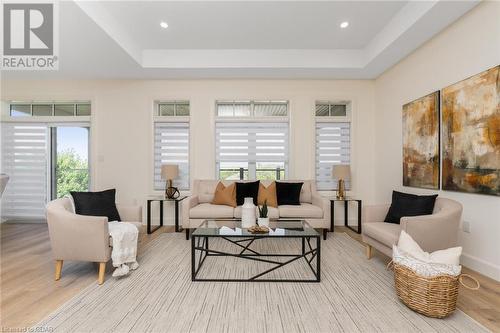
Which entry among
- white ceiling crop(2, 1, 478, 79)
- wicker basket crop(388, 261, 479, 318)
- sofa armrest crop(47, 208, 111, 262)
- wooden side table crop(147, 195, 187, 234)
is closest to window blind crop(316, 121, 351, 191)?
white ceiling crop(2, 1, 478, 79)

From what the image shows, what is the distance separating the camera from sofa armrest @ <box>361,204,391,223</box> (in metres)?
3.13

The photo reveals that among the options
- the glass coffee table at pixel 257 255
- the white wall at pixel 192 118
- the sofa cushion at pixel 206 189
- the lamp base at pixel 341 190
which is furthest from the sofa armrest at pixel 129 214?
the lamp base at pixel 341 190

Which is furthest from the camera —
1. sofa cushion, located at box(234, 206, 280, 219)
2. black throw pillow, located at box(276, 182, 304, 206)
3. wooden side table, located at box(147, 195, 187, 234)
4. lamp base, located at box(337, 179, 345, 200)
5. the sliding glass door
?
the sliding glass door

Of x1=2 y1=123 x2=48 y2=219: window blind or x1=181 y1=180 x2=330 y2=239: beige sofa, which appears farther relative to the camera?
x1=2 y1=123 x2=48 y2=219: window blind

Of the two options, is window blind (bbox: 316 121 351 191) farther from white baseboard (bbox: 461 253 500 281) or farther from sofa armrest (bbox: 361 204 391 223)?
white baseboard (bbox: 461 253 500 281)

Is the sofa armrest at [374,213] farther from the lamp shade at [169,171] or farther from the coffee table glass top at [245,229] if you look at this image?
the lamp shade at [169,171]

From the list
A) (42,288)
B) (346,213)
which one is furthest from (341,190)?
(42,288)

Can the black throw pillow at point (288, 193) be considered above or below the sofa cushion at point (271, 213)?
above

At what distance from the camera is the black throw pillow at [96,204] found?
9.00 ft

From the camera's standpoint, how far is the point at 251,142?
4.80m

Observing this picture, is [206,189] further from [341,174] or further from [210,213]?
[341,174]

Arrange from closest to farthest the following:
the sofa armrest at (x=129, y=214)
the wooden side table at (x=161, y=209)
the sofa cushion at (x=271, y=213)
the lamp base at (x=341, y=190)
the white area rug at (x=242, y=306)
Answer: the white area rug at (x=242, y=306) < the sofa armrest at (x=129, y=214) < the sofa cushion at (x=271, y=213) < the wooden side table at (x=161, y=209) < the lamp base at (x=341, y=190)

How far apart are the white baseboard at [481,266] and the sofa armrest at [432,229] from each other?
1.86 feet

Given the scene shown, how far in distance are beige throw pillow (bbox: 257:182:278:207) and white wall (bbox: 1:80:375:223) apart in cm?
87
